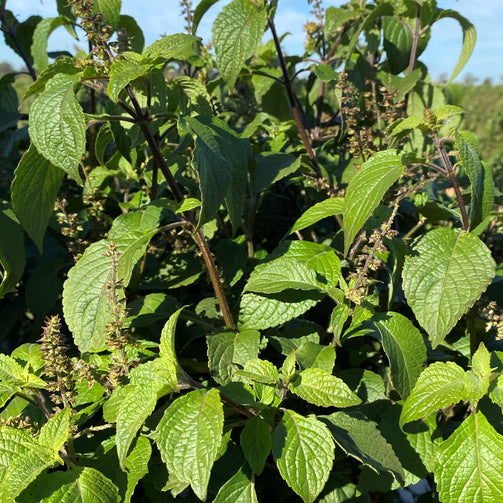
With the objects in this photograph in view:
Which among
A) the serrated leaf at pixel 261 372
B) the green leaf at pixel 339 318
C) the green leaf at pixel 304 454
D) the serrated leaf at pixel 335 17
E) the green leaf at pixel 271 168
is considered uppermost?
the serrated leaf at pixel 335 17

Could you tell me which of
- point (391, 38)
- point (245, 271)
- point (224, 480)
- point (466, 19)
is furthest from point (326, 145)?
point (224, 480)

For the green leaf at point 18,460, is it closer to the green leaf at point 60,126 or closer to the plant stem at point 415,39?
the green leaf at point 60,126

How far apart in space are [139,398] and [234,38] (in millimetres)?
902

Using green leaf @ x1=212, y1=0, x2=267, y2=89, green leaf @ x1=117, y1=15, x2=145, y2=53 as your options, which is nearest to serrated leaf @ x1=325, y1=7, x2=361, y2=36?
green leaf @ x1=212, y1=0, x2=267, y2=89

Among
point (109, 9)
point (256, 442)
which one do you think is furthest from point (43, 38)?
point (256, 442)

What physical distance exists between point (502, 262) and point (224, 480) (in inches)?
48.7

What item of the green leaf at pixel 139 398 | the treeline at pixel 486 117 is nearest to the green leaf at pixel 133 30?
the green leaf at pixel 139 398

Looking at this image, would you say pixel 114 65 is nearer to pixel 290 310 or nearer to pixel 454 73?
pixel 290 310

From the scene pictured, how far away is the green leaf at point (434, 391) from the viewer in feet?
3.85

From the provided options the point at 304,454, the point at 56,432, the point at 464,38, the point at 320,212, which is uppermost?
the point at 464,38

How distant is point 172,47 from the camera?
1293 millimetres

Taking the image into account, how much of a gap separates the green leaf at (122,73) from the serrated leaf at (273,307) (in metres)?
0.55

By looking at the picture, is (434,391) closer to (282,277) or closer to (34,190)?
(282,277)

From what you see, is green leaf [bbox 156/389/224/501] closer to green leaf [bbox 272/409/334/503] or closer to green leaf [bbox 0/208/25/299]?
green leaf [bbox 272/409/334/503]
